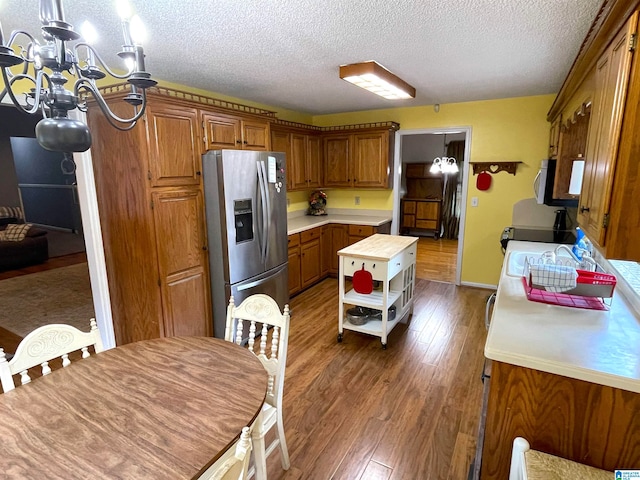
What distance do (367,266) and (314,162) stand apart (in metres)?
2.45

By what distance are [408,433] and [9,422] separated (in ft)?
6.22

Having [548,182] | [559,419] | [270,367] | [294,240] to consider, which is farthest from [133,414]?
[548,182]

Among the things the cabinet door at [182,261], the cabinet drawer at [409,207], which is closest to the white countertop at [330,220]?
the cabinet door at [182,261]

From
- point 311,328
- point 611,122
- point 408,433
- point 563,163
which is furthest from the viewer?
point 311,328

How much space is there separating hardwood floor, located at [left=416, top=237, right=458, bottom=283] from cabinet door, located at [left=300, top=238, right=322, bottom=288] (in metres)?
1.56

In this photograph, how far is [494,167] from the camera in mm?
4215

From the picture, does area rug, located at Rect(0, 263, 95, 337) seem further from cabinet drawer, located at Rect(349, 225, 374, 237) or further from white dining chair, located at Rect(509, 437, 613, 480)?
white dining chair, located at Rect(509, 437, 613, 480)

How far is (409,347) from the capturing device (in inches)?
120

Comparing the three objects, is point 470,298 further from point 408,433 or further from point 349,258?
point 408,433

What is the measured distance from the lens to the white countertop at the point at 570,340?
1.21 m

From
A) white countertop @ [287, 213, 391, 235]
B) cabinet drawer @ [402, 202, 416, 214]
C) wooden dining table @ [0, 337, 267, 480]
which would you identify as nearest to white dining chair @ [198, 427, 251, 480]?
wooden dining table @ [0, 337, 267, 480]

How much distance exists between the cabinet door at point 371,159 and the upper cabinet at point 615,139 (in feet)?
10.0

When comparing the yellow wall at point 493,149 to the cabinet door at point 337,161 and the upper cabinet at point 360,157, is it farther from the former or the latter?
the cabinet door at point 337,161

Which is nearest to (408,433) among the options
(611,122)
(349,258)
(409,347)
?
(409,347)
